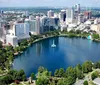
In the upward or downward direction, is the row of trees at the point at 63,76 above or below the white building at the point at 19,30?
below

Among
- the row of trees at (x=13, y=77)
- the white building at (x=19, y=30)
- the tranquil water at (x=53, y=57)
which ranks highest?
the white building at (x=19, y=30)

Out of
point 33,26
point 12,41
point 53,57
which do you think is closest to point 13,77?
point 53,57

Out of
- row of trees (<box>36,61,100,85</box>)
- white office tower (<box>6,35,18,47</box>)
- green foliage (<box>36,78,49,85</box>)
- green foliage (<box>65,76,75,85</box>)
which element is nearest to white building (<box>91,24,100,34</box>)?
white office tower (<box>6,35,18,47</box>)

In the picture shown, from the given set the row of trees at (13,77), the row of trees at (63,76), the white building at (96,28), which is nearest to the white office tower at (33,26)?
the white building at (96,28)

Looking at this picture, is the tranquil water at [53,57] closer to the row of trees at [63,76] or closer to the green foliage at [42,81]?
the row of trees at [63,76]

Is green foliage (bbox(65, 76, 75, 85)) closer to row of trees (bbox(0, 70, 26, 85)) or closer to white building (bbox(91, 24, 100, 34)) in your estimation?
row of trees (bbox(0, 70, 26, 85))

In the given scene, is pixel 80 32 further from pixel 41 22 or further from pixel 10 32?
pixel 10 32

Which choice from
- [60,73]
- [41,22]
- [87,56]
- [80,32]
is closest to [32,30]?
[41,22]

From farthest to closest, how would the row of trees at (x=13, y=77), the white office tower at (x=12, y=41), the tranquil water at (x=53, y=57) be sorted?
the white office tower at (x=12, y=41)
the tranquil water at (x=53, y=57)
the row of trees at (x=13, y=77)
